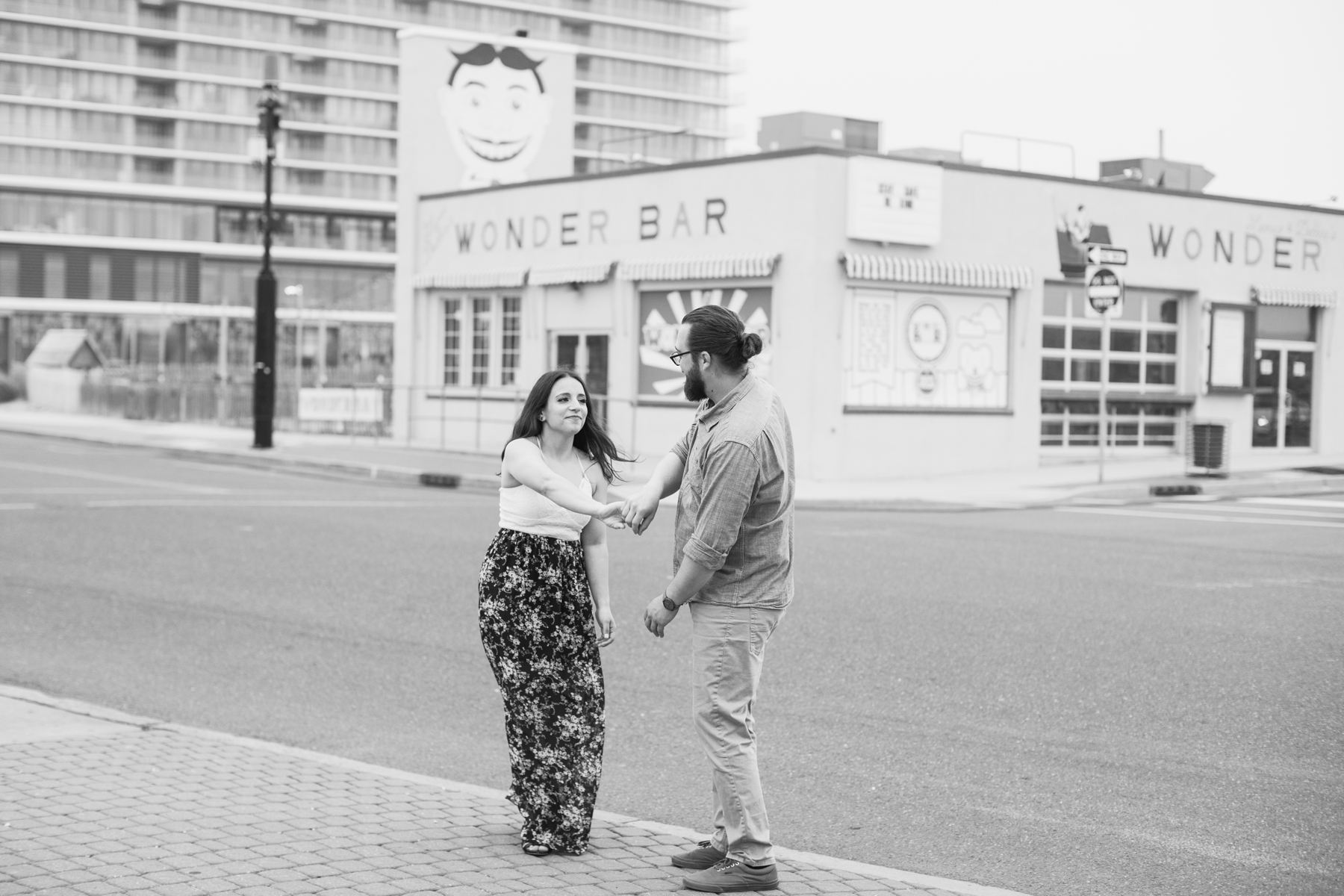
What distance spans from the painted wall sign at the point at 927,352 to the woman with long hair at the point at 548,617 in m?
18.4

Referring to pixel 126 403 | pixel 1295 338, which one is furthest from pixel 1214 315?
pixel 126 403

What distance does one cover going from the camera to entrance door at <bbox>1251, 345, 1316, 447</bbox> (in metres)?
28.2

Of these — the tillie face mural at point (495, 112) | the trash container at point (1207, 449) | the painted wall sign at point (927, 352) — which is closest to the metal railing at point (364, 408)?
the painted wall sign at point (927, 352)

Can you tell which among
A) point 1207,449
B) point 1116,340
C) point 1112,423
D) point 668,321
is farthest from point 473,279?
point 1207,449

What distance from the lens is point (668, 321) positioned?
2595cm

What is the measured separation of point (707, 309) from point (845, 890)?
80.4 inches

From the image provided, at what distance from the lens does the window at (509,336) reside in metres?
29.2

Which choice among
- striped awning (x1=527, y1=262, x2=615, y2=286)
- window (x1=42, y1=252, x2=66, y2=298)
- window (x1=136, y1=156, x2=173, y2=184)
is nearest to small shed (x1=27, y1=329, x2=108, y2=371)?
striped awning (x1=527, y1=262, x2=615, y2=286)

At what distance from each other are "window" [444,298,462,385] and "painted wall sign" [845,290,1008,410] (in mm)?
10006

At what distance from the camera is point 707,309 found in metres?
5.24

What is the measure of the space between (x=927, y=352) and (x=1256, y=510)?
6.78 meters

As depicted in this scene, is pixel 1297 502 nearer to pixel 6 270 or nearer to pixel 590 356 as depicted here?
pixel 590 356

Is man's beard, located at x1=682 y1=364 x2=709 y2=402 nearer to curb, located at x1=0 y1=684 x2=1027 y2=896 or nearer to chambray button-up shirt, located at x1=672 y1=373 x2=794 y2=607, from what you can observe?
chambray button-up shirt, located at x1=672 y1=373 x2=794 y2=607

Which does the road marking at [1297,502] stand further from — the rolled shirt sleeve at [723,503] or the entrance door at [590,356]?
the rolled shirt sleeve at [723,503]
